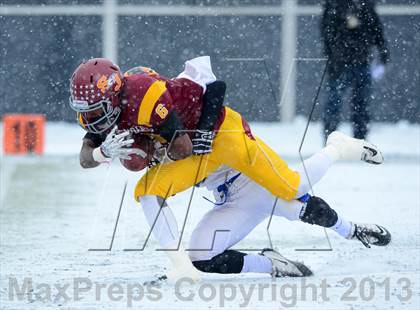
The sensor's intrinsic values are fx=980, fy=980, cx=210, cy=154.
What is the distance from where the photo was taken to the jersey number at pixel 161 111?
4875mm

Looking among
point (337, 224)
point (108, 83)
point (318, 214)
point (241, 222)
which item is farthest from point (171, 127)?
point (337, 224)

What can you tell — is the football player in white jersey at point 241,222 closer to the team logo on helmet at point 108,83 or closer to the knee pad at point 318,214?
the knee pad at point 318,214

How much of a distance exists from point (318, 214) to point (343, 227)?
239 mm

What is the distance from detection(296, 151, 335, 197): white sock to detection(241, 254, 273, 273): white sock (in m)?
0.41

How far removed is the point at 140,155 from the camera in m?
5.12

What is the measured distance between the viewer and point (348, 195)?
8812mm

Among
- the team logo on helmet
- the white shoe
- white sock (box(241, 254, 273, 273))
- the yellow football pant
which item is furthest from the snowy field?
the team logo on helmet

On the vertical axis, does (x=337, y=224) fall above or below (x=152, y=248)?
above

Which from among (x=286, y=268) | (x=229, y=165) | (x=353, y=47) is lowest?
(x=353, y=47)

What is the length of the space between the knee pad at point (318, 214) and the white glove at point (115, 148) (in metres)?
1.00

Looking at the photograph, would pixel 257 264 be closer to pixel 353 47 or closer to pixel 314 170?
pixel 314 170

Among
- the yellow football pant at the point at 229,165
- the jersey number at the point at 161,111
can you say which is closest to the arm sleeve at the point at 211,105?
the yellow football pant at the point at 229,165

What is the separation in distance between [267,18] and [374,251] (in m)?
7.97

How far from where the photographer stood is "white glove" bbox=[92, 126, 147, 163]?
4.98 metres
